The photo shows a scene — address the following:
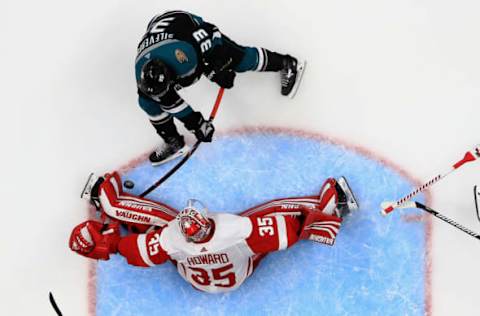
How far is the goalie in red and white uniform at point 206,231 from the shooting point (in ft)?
11.2

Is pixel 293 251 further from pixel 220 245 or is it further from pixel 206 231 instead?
pixel 206 231

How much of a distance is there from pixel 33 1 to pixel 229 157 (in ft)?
6.12

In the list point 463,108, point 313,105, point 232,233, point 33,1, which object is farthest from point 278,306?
point 33,1

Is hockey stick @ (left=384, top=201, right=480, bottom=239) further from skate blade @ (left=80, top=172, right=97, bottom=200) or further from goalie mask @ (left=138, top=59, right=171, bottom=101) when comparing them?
skate blade @ (left=80, top=172, right=97, bottom=200)

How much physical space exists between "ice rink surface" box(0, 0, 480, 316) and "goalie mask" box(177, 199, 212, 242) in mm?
727

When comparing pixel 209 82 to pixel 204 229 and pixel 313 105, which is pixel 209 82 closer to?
pixel 313 105

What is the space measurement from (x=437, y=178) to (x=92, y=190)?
2269 mm

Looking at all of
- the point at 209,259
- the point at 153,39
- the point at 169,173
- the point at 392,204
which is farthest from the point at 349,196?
the point at 153,39

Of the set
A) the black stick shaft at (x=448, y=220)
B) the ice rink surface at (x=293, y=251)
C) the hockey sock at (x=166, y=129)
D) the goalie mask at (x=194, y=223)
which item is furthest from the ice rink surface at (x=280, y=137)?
the goalie mask at (x=194, y=223)

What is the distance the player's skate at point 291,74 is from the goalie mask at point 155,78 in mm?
976

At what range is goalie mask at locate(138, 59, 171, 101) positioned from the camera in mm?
3195

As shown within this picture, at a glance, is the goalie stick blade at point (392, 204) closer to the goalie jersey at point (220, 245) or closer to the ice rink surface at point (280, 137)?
the ice rink surface at point (280, 137)

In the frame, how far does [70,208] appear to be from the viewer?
4.16 m

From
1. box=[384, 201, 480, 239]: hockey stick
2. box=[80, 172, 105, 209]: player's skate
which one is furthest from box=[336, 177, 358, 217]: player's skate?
box=[80, 172, 105, 209]: player's skate
